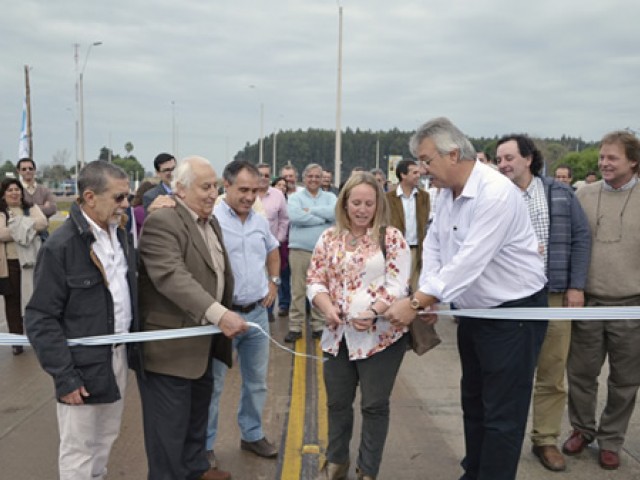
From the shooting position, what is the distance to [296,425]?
4.88 metres

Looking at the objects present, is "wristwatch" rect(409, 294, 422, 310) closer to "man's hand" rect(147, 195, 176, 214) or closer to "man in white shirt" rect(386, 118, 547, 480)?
"man in white shirt" rect(386, 118, 547, 480)

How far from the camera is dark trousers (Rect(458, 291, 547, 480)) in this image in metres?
3.41

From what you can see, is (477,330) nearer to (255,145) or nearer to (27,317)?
(27,317)

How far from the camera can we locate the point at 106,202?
3.10m

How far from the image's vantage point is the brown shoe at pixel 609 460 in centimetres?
421

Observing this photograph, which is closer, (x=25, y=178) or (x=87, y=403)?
(x=87, y=403)

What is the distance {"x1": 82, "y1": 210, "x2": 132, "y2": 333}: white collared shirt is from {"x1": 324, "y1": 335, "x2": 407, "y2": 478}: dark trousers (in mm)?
1287

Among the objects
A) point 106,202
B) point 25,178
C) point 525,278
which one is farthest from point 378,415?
point 25,178

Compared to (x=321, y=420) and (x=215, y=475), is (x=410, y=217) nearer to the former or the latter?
(x=321, y=420)

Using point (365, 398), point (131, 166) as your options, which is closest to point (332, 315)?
point (365, 398)

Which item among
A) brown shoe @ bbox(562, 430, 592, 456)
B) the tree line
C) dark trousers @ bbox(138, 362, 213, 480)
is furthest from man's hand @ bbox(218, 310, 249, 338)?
the tree line

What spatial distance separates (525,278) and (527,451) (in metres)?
1.72

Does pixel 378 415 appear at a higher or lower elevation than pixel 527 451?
higher

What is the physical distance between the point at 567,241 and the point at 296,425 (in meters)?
2.49
